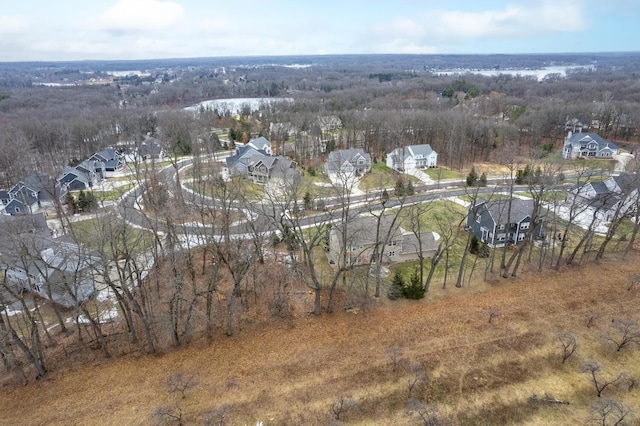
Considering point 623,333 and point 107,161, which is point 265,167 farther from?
point 623,333

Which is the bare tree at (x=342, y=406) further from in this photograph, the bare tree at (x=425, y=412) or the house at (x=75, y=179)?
the house at (x=75, y=179)

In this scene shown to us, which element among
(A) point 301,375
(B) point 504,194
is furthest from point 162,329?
(B) point 504,194

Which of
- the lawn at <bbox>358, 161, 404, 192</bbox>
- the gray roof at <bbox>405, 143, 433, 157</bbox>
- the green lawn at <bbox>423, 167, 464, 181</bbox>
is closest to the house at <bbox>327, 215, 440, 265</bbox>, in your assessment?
the lawn at <bbox>358, 161, 404, 192</bbox>

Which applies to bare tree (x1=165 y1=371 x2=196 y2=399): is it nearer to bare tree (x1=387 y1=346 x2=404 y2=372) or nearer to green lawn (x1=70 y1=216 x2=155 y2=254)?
green lawn (x1=70 y1=216 x2=155 y2=254)

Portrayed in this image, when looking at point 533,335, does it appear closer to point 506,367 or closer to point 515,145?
point 506,367

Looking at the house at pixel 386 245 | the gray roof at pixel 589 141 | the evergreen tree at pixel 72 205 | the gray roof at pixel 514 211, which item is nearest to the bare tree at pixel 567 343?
the house at pixel 386 245

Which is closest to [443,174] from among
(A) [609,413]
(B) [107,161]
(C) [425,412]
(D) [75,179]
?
(A) [609,413]

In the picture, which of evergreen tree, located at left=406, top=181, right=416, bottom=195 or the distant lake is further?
the distant lake
